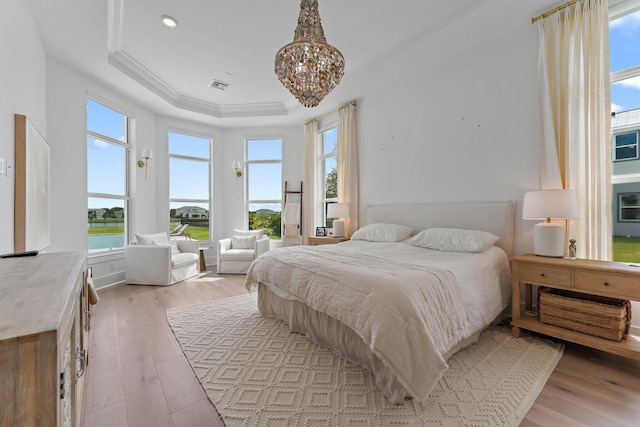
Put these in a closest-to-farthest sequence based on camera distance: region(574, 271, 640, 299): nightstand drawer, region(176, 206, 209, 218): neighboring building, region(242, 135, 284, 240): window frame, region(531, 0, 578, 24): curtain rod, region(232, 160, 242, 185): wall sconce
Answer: region(574, 271, 640, 299): nightstand drawer
region(531, 0, 578, 24): curtain rod
region(176, 206, 209, 218): neighboring building
region(232, 160, 242, 185): wall sconce
region(242, 135, 284, 240): window frame

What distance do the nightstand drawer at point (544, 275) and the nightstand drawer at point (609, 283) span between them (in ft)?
0.22

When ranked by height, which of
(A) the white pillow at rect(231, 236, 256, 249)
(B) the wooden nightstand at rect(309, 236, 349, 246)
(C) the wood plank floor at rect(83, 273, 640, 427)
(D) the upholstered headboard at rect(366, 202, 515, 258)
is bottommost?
(C) the wood plank floor at rect(83, 273, 640, 427)

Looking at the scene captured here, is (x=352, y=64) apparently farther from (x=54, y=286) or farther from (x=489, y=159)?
(x=54, y=286)

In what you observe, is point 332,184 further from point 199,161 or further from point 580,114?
point 580,114

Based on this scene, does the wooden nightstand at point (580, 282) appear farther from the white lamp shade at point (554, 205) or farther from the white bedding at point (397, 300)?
the white lamp shade at point (554, 205)

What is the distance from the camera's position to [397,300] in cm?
162

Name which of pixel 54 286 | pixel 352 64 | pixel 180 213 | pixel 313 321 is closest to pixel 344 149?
pixel 352 64

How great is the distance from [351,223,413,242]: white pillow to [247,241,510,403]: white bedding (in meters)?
0.71

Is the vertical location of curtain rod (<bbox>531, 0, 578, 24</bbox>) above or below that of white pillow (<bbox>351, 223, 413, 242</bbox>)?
above

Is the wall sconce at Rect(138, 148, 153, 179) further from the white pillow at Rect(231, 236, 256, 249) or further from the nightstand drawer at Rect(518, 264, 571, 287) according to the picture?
the nightstand drawer at Rect(518, 264, 571, 287)

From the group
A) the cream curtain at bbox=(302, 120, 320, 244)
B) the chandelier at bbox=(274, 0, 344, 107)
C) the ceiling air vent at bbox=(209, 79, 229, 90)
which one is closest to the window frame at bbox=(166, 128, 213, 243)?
the ceiling air vent at bbox=(209, 79, 229, 90)

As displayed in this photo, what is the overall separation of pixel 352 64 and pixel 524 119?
7.23 feet

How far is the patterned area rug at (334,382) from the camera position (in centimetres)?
154

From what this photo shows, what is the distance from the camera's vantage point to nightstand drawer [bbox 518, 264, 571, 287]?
7.10 feet
